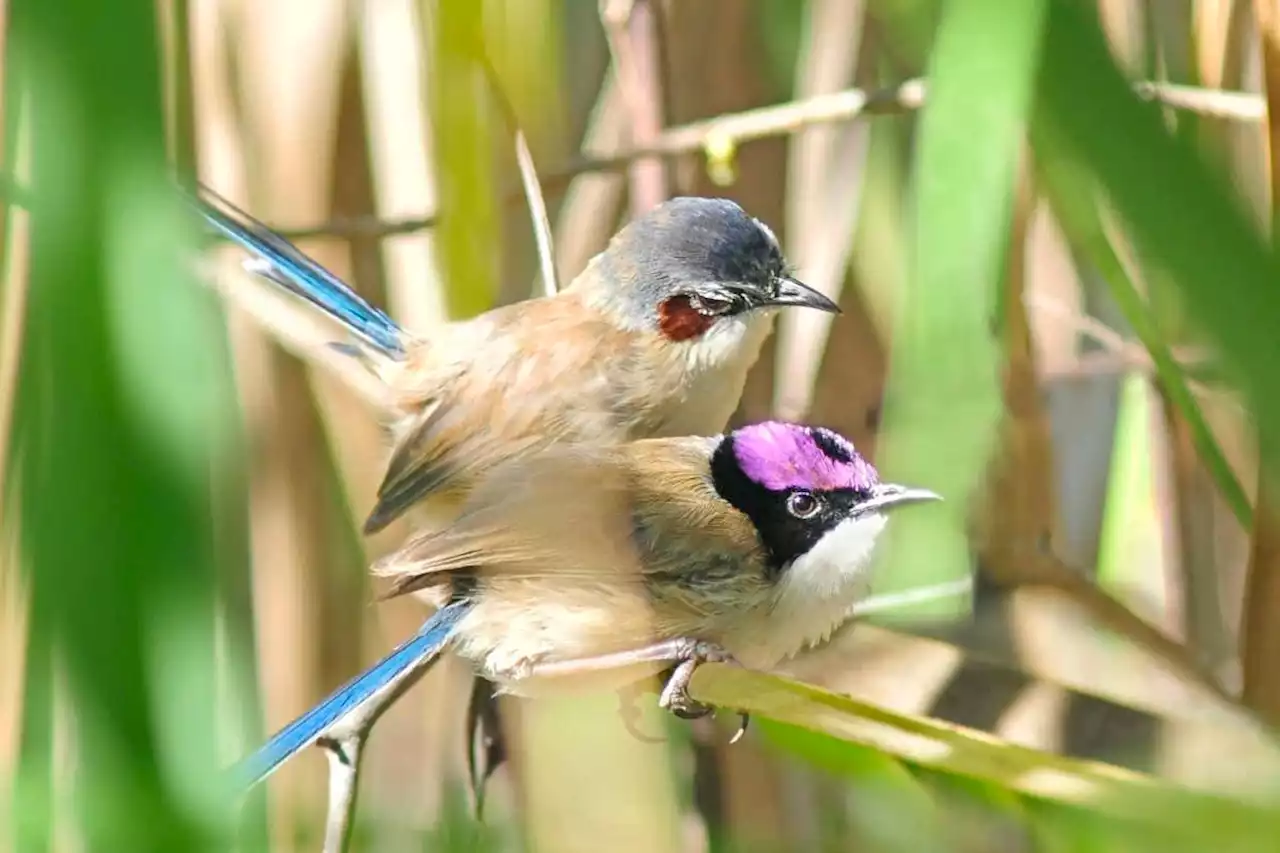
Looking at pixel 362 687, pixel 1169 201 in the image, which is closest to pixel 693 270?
pixel 362 687

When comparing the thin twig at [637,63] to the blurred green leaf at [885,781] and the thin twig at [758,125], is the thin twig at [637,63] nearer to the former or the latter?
the thin twig at [758,125]

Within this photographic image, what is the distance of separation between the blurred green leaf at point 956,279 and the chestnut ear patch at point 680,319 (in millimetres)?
880

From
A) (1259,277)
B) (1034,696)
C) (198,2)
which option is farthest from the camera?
(198,2)

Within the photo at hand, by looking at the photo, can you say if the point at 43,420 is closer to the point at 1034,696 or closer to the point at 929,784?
the point at 929,784

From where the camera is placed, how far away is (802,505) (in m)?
1.43

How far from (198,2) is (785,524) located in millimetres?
778

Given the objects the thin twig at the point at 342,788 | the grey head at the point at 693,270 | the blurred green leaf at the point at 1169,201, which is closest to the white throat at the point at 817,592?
the grey head at the point at 693,270

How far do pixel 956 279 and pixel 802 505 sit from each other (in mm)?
671

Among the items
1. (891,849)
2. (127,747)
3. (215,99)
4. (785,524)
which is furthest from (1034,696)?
(215,99)

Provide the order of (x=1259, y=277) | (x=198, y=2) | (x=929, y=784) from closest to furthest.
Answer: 1. (x=1259, y=277)
2. (x=929, y=784)
3. (x=198, y=2)

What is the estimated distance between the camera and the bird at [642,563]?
1.33m

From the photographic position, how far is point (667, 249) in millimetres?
1658

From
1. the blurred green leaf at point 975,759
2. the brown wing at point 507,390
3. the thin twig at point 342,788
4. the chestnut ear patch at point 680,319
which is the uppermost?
the chestnut ear patch at point 680,319

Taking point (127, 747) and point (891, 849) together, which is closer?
point (127, 747)
